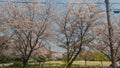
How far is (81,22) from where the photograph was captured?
25219 millimetres

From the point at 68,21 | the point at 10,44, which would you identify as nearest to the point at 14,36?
the point at 10,44

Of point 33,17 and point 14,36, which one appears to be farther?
point 14,36

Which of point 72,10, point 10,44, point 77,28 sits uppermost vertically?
point 72,10

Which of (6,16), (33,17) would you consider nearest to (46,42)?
(33,17)

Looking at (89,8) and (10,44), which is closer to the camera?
(89,8)

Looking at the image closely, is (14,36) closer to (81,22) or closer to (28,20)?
(28,20)

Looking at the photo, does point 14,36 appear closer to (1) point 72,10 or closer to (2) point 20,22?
(2) point 20,22

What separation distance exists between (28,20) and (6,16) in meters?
2.22

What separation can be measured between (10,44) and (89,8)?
9.81 meters

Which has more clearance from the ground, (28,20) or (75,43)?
(28,20)

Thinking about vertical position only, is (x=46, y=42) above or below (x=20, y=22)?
below

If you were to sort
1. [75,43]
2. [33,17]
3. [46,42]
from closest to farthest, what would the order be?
[75,43] → [33,17] → [46,42]

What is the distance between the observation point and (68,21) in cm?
2619

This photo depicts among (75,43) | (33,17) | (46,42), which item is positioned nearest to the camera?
(75,43)
